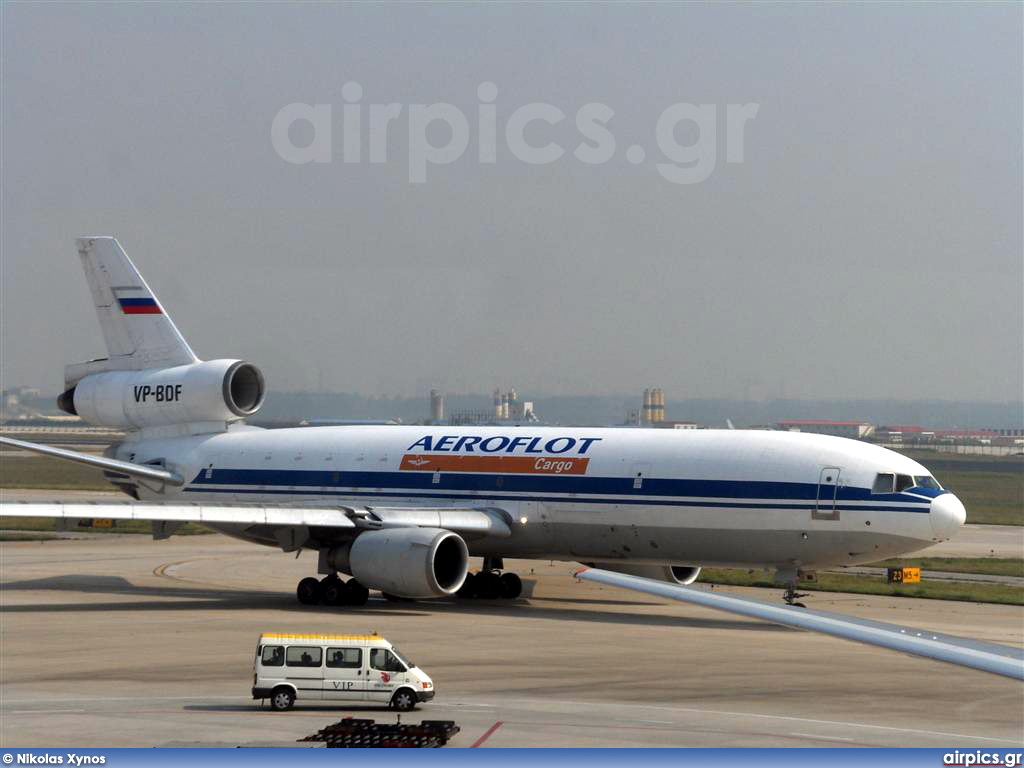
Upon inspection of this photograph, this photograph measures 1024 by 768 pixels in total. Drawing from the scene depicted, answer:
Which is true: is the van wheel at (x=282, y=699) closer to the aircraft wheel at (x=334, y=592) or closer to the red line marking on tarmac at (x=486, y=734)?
the red line marking on tarmac at (x=486, y=734)

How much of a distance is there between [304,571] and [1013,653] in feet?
145

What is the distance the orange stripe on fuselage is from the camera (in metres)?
39.7

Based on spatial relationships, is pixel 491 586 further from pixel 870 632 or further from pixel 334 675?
pixel 870 632

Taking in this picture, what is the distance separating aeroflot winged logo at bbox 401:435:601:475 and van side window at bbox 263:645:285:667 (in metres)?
16.9

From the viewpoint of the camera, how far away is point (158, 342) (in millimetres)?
48656

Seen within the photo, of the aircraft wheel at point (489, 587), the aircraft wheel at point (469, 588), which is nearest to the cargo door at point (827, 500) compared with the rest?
the aircraft wheel at point (489, 587)

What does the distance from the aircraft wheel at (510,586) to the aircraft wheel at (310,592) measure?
535 cm

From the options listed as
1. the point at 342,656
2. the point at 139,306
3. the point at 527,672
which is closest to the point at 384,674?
the point at 342,656

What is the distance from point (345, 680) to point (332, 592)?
664 inches

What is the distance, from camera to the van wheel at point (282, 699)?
2300 cm

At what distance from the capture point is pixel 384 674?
76.7 feet

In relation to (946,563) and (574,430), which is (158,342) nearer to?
(574,430)

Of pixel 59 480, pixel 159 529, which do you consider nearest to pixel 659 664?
pixel 159 529

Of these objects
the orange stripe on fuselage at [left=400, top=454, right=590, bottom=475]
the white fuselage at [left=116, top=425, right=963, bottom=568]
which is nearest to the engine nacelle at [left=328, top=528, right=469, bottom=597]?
the white fuselage at [left=116, top=425, right=963, bottom=568]
